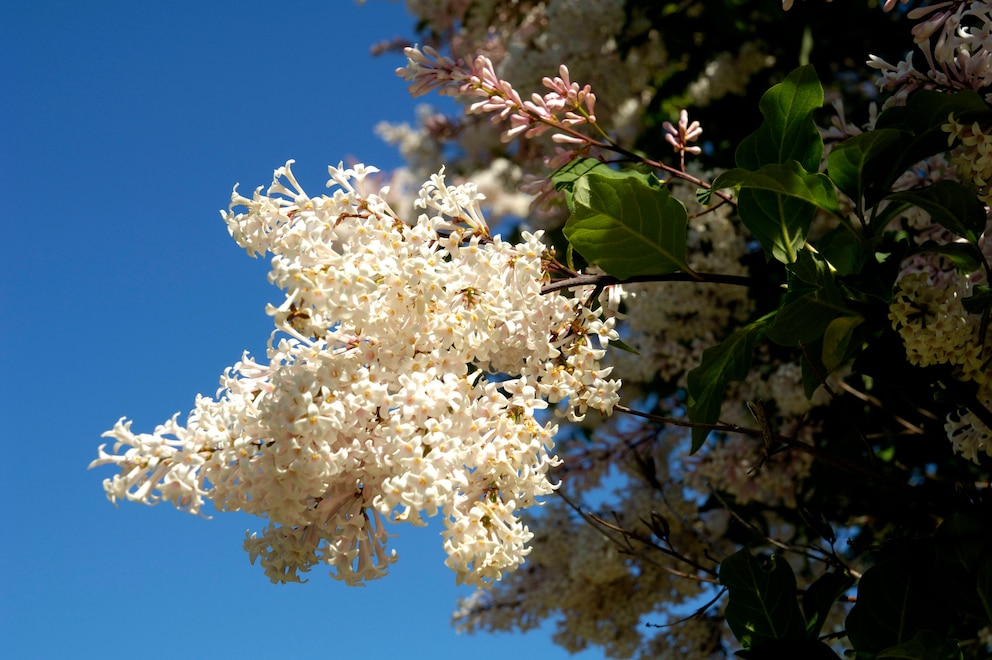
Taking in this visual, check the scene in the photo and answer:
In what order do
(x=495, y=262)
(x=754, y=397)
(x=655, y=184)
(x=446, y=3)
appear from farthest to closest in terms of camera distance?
1. (x=446, y=3)
2. (x=754, y=397)
3. (x=655, y=184)
4. (x=495, y=262)

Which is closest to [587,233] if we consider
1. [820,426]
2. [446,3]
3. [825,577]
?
[825,577]

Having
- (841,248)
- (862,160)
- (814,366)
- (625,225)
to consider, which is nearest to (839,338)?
(814,366)

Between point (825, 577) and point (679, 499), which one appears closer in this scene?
point (825, 577)

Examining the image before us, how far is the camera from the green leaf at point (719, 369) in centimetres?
158

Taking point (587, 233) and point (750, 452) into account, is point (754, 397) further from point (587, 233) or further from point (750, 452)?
point (587, 233)

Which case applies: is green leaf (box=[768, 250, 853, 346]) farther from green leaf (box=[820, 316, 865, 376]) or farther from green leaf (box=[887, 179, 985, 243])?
green leaf (box=[887, 179, 985, 243])

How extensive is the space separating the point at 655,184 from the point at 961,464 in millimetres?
2137

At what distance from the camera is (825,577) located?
1.70 metres

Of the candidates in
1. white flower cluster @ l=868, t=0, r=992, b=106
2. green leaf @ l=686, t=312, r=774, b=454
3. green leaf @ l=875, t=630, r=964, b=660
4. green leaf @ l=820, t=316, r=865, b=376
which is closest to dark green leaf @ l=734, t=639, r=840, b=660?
green leaf @ l=875, t=630, r=964, b=660

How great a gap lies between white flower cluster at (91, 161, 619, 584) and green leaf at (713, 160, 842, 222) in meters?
0.32

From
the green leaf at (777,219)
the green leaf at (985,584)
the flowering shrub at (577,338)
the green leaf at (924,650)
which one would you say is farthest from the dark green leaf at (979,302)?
the green leaf at (924,650)

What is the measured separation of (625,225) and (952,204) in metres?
0.51

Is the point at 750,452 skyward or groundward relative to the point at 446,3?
groundward

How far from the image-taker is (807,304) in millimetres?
1437
